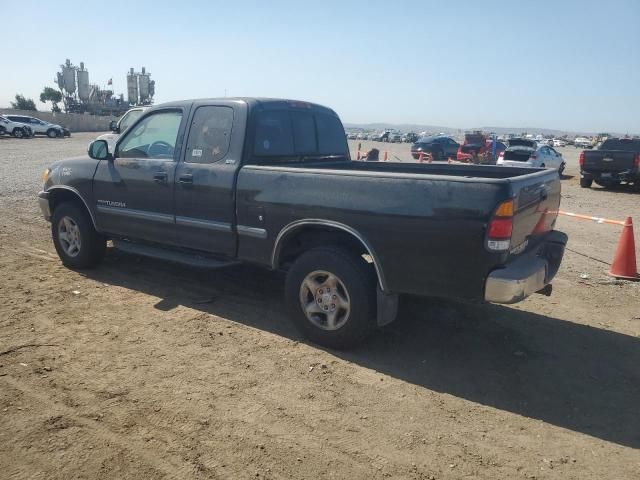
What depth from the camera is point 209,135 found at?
483cm

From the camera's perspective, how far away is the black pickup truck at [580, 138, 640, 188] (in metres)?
16.0

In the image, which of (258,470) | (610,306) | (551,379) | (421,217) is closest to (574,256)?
(610,306)

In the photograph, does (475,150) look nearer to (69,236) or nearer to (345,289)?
(69,236)

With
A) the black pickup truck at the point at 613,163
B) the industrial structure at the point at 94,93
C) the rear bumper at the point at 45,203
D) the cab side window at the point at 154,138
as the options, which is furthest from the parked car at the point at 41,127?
the cab side window at the point at 154,138

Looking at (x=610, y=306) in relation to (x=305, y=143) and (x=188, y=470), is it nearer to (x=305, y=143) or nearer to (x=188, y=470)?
(x=305, y=143)

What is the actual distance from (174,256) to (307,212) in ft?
5.70

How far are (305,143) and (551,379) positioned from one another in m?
3.16

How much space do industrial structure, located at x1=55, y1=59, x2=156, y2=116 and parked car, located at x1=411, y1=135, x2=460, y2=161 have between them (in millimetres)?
43933

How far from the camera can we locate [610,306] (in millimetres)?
5414

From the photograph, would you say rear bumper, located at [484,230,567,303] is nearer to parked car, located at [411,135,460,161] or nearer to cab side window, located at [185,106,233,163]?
cab side window, located at [185,106,233,163]

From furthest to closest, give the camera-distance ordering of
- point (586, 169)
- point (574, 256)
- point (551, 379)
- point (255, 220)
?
point (586, 169) < point (574, 256) < point (255, 220) < point (551, 379)

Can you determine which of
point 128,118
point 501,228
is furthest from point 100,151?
point 128,118

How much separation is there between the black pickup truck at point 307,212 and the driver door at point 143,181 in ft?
0.05

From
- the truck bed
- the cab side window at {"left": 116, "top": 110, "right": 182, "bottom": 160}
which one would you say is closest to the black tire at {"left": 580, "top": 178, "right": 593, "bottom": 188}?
the truck bed
